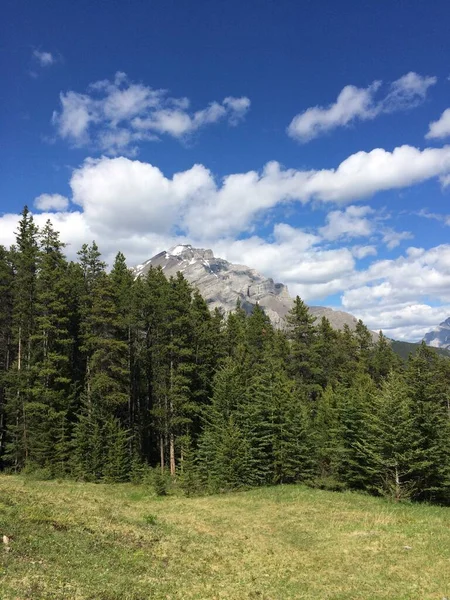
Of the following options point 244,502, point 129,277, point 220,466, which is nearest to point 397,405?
point 244,502

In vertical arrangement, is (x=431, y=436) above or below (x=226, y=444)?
above

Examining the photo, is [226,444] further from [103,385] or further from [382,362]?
[382,362]

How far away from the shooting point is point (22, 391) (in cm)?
3484

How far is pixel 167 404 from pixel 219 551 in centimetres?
2327

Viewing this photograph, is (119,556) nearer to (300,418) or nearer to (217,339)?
(300,418)

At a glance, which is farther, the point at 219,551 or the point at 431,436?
the point at 431,436

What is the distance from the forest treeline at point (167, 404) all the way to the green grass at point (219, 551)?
238 inches

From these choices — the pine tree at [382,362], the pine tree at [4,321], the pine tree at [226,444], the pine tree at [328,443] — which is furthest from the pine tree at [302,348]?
the pine tree at [4,321]

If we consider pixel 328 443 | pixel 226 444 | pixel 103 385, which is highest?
pixel 103 385

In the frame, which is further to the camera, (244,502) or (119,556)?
(244,502)

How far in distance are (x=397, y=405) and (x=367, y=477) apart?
6508 mm

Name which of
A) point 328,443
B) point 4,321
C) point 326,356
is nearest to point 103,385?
point 4,321

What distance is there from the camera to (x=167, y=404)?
3809cm

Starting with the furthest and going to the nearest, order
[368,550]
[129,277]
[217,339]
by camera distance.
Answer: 1. [217,339]
2. [129,277]
3. [368,550]
